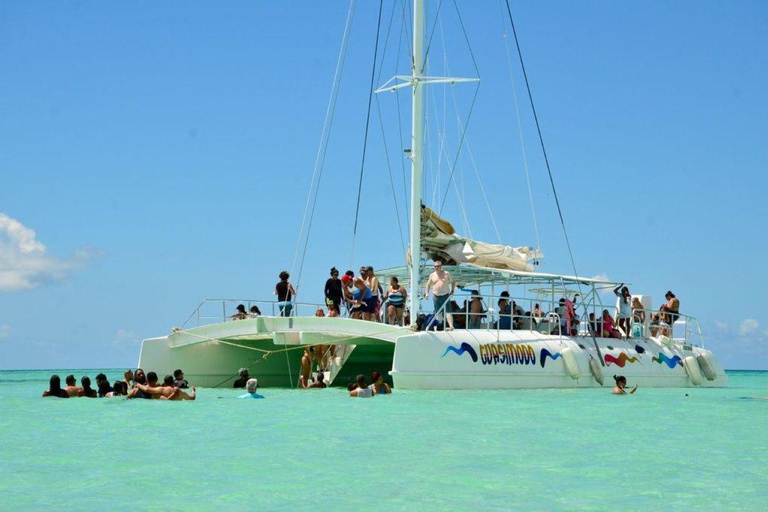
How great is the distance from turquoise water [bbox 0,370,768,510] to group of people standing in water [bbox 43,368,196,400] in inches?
35.2

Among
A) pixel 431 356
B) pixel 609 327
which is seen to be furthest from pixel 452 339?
pixel 609 327

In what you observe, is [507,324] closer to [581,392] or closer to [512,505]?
[581,392]

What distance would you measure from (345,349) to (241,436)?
1152 centimetres

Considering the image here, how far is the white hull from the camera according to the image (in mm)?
20406

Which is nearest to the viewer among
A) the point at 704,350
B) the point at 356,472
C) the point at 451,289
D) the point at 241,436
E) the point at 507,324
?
the point at 356,472

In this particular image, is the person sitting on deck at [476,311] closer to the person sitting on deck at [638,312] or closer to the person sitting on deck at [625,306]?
the person sitting on deck at [625,306]

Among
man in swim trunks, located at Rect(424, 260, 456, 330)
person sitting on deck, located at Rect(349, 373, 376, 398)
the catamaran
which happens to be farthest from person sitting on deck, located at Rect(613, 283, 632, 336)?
person sitting on deck, located at Rect(349, 373, 376, 398)

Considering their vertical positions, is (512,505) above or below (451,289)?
below

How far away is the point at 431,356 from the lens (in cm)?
2025

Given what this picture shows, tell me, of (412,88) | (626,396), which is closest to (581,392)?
(626,396)

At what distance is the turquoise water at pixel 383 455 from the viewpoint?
9.07m

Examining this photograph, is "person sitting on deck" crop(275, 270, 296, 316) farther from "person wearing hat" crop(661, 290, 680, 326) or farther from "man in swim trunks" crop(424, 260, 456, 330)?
"person wearing hat" crop(661, 290, 680, 326)

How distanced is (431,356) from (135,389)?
5888mm

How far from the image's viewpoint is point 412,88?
23547 mm
